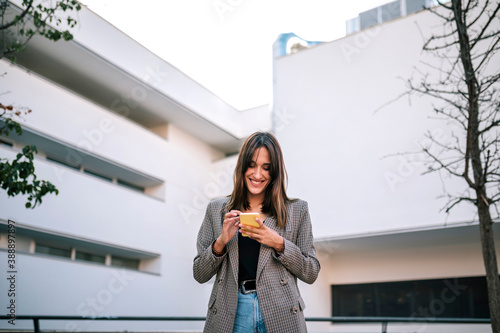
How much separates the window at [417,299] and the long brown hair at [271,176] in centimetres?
956

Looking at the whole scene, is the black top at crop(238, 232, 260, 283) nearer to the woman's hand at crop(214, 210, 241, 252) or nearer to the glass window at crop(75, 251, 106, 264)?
the woman's hand at crop(214, 210, 241, 252)

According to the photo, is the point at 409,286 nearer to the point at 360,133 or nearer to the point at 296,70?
the point at 360,133

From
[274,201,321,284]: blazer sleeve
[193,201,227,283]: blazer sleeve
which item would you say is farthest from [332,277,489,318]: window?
[193,201,227,283]: blazer sleeve

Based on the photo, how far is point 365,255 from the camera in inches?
452

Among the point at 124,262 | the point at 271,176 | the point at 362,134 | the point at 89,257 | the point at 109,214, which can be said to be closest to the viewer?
A: the point at 271,176

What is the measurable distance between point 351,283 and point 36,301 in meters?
7.07

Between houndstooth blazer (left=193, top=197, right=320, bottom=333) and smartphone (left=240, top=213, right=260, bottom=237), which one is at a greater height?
smartphone (left=240, top=213, right=260, bottom=237)

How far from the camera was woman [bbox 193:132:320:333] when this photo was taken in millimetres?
1748

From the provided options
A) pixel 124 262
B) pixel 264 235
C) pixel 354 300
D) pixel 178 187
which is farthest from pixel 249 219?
pixel 178 187

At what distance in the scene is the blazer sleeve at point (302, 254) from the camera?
70.8 inches

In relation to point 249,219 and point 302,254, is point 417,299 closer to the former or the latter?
point 302,254

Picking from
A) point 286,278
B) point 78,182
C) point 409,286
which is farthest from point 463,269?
point 286,278

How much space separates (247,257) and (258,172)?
1.12ft

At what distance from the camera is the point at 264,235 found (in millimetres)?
1751
